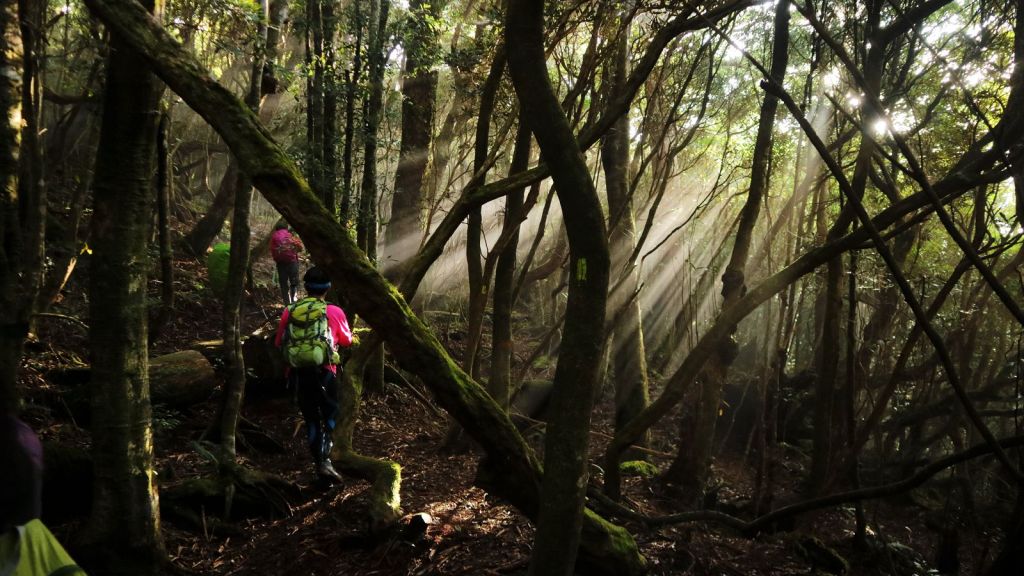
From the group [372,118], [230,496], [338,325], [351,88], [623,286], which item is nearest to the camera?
[230,496]

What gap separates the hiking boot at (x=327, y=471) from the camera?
19.0 feet

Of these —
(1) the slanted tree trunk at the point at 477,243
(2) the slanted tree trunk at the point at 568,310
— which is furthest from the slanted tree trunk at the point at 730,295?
(1) the slanted tree trunk at the point at 477,243

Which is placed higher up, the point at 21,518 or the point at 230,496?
the point at 21,518

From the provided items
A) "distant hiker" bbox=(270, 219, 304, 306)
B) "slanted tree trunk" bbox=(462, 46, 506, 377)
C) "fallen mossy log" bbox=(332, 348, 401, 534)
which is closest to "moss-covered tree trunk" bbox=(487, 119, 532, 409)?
"slanted tree trunk" bbox=(462, 46, 506, 377)

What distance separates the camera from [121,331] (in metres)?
3.57

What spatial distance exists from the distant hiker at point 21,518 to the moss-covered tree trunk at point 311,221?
1274 millimetres

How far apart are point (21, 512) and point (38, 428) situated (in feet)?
17.0

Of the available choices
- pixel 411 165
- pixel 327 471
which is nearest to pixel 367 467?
pixel 327 471

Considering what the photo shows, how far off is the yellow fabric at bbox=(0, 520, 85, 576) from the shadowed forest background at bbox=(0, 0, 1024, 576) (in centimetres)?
42

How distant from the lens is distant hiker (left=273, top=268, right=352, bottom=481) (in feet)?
18.9

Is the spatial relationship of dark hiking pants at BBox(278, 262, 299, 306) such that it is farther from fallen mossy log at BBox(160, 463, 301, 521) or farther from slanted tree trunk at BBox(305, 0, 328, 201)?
fallen mossy log at BBox(160, 463, 301, 521)

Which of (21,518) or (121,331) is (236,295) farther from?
(21,518)

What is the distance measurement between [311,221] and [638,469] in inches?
256

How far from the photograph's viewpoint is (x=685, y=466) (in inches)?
279
